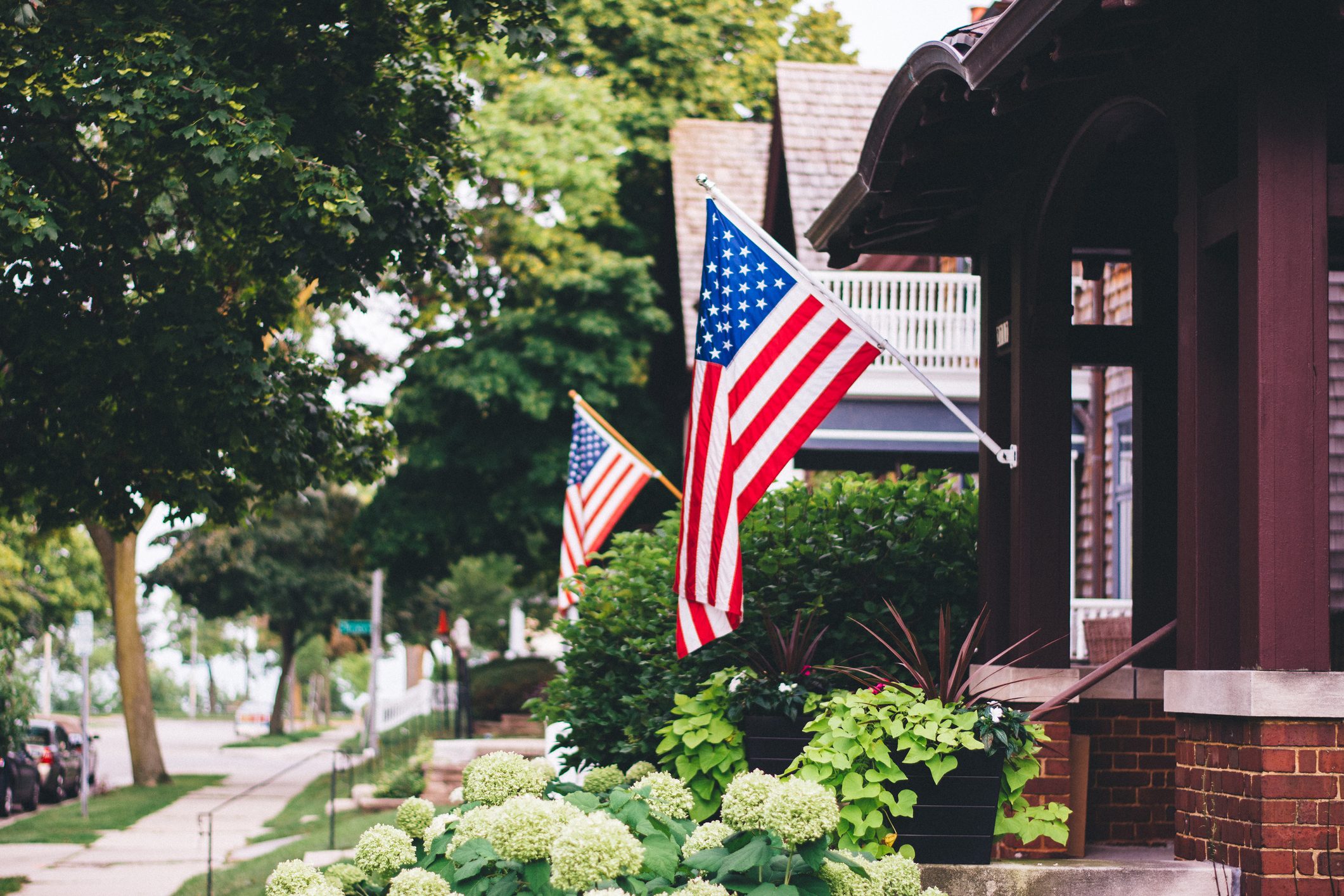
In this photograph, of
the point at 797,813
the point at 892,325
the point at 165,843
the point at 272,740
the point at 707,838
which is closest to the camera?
the point at 797,813

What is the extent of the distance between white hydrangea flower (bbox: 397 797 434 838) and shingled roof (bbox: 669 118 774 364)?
1726 centimetres

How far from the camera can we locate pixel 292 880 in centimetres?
461

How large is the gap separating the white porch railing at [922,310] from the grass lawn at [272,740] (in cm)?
3069

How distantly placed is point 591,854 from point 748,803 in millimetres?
597

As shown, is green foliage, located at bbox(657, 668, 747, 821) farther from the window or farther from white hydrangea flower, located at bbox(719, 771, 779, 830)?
the window

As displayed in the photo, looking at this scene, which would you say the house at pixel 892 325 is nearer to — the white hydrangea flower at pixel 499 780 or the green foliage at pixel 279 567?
the white hydrangea flower at pixel 499 780

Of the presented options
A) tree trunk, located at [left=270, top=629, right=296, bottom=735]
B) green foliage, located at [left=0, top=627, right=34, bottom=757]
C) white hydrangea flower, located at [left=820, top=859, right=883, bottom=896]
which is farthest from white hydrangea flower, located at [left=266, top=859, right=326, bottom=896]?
tree trunk, located at [left=270, top=629, right=296, bottom=735]

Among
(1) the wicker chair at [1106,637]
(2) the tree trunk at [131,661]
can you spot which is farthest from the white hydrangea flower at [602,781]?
(2) the tree trunk at [131,661]

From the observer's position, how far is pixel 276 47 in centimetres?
1025

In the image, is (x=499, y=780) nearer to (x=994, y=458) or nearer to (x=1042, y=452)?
(x=1042, y=452)

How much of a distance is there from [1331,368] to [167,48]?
834cm

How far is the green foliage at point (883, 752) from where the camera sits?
20.0ft

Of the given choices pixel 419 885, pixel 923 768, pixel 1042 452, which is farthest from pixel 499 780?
pixel 1042 452

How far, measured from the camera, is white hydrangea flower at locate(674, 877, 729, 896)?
3.99 m
